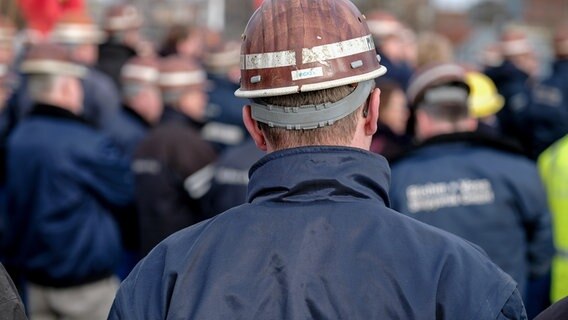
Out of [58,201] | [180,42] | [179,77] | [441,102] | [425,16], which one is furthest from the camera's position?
[425,16]

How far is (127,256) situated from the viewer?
8.56m

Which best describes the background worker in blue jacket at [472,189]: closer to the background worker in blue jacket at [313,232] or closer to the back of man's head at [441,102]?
the back of man's head at [441,102]

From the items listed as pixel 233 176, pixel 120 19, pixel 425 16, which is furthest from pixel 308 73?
pixel 425 16

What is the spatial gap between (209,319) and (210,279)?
102mm

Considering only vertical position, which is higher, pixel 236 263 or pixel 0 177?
pixel 236 263

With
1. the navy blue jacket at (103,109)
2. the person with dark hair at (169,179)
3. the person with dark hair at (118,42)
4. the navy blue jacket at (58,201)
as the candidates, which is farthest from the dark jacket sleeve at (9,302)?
the person with dark hair at (118,42)

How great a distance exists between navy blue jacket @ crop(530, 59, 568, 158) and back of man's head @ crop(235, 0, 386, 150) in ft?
27.5

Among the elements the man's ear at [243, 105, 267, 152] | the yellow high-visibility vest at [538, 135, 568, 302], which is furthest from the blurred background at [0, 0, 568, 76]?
the man's ear at [243, 105, 267, 152]

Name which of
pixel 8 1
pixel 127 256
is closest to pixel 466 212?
pixel 127 256

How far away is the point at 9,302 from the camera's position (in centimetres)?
275

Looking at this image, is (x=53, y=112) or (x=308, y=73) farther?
(x=53, y=112)

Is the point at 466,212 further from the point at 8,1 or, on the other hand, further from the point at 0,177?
the point at 8,1

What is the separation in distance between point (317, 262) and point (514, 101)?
991 centimetres

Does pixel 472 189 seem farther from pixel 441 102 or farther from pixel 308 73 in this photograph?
pixel 308 73
